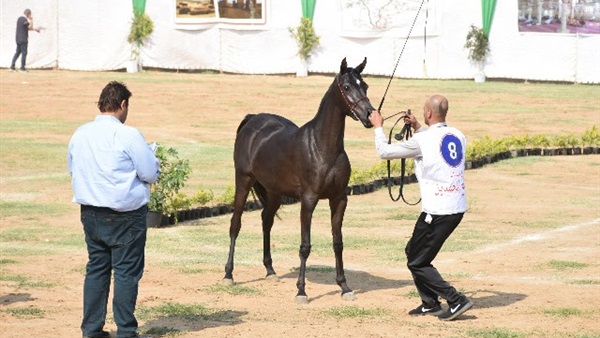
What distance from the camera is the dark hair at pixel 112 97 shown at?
413 inches

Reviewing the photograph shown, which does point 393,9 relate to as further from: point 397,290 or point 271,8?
point 397,290

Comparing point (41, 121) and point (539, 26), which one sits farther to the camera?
point (539, 26)

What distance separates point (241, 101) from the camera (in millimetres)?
37938

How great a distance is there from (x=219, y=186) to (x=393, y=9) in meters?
25.9

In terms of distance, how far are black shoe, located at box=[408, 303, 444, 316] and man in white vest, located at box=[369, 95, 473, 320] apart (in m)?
0.23

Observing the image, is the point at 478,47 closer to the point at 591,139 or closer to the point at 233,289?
the point at 591,139

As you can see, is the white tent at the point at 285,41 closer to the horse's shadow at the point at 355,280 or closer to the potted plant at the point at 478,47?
the potted plant at the point at 478,47

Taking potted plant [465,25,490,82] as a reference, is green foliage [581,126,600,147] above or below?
below

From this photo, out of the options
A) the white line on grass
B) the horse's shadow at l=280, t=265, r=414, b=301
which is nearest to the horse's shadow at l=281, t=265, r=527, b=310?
the horse's shadow at l=280, t=265, r=414, b=301

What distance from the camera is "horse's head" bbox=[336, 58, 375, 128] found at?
13.0 meters

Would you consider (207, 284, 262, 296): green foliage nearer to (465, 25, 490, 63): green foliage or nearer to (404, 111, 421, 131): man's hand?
(404, 111, 421, 131): man's hand

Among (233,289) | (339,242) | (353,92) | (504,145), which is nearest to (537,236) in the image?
(339,242)

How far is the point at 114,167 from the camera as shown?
10.4 m

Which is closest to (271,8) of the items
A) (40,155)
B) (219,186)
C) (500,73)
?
(500,73)
